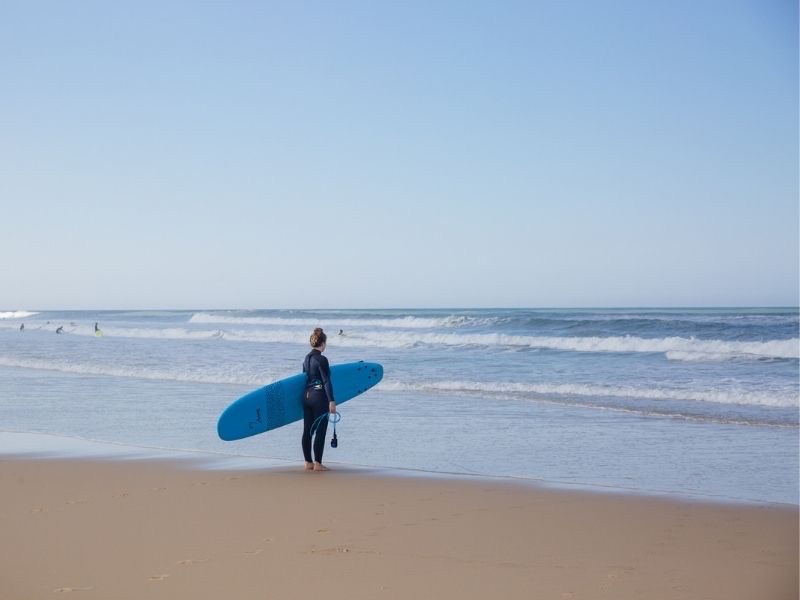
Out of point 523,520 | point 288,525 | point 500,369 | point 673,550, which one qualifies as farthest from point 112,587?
point 500,369

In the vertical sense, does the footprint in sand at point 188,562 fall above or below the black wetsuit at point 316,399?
below

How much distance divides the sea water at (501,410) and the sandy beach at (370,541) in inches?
39.3

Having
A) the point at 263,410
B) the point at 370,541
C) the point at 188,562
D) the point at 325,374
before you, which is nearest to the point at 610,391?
the point at 263,410

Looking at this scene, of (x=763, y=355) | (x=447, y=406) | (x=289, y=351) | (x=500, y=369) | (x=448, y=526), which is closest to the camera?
(x=448, y=526)

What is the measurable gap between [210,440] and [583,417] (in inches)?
194

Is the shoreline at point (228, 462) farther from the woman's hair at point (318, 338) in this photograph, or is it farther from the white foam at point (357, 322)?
the white foam at point (357, 322)

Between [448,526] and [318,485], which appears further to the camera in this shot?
[318,485]

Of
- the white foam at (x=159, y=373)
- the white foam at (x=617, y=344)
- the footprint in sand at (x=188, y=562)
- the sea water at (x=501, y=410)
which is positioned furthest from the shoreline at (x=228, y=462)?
the white foam at (x=617, y=344)

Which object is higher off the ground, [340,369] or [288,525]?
[340,369]

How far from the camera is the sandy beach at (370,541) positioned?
4.38 m

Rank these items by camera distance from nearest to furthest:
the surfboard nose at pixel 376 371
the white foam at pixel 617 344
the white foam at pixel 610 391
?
1. the surfboard nose at pixel 376 371
2. the white foam at pixel 610 391
3. the white foam at pixel 617 344

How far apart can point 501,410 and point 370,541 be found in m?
6.82

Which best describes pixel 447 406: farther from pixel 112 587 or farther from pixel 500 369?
pixel 112 587

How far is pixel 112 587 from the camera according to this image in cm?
431
